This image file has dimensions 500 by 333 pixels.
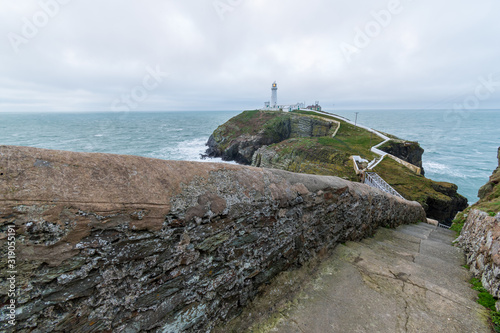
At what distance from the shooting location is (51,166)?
1.93 m

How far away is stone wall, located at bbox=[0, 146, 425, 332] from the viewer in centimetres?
174

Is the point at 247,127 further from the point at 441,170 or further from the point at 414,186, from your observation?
the point at 441,170

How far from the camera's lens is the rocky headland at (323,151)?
68.4 feet

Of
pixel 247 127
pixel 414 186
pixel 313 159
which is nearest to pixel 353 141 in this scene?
pixel 313 159

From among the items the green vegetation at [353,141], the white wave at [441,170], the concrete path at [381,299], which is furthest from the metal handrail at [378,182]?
the white wave at [441,170]

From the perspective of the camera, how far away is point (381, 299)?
3.30m

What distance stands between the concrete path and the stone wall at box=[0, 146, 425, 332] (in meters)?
0.73

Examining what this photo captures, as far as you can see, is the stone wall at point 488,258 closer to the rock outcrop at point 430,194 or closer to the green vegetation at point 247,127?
the rock outcrop at point 430,194

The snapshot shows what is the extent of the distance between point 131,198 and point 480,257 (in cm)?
679

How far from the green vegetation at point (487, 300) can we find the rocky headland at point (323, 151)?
59.2 ft

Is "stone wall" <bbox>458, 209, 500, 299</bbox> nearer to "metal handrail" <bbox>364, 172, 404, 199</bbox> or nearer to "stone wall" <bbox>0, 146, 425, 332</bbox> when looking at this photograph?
"stone wall" <bbox>0, 146, 425, 332</bbox>

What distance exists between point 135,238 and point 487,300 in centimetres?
535

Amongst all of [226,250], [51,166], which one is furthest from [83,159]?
[226,250]

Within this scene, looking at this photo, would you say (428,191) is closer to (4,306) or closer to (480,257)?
(480,257)
